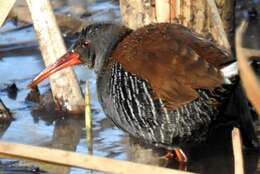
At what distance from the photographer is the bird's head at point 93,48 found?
17.7 ft

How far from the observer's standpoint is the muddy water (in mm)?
5215

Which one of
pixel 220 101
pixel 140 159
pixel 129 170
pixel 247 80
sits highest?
pixel 247 80

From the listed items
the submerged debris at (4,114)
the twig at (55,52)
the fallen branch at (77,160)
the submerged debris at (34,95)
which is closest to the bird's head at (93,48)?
the twig at (55,52)

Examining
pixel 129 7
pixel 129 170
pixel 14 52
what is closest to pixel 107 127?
pixel 129 7

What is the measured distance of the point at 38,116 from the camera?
6.21 metres

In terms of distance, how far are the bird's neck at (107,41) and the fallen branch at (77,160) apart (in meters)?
2.00

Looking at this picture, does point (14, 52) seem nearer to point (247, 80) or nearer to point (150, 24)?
point (150, 24)

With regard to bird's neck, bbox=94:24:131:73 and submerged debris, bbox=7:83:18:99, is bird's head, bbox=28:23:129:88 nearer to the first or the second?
bird's neck, bbox=94:24:131:73

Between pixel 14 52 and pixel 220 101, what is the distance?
3.16 metres

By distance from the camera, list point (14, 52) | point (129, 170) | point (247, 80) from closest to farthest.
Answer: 1. point (247, 80)
2. point (129, 170)
3. point (14, 52)

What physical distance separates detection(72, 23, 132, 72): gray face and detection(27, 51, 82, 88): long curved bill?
0.03 meters

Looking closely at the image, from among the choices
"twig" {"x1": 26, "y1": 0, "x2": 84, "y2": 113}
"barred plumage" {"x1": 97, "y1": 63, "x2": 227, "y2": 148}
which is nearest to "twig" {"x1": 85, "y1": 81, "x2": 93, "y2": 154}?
"barred plumage" {"x1": 97, "y1": 63, "x2": 227, "y2": 148}

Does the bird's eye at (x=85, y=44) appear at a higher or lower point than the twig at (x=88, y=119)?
higher

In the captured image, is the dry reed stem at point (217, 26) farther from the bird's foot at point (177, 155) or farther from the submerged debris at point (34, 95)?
the submerged debris at point (34, 95)
